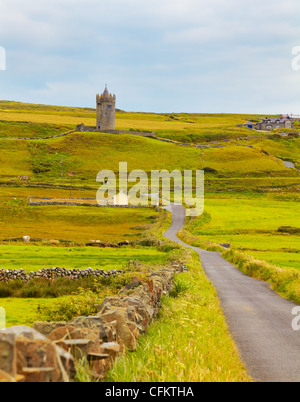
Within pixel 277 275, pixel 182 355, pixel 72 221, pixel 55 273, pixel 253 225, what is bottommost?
pixel 253 225

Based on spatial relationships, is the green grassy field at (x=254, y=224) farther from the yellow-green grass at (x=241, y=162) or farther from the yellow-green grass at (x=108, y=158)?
the yellow-green grass at (x=108, y=158)

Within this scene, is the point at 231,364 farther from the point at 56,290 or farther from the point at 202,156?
the point at 202,156

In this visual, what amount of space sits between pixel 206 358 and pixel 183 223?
82.0 metres

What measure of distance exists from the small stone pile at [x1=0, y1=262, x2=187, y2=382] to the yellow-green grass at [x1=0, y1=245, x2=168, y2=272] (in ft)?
80.0

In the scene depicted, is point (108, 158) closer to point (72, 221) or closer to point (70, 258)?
point (72, 221)

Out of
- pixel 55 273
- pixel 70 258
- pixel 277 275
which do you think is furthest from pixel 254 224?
pixel 55 273

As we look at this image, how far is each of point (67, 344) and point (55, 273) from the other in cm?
2565

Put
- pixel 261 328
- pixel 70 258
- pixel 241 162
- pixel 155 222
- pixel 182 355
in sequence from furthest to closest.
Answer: pixel 241 162, pixel 155 222, pixel 70 258, pixel 261 328, pixel 182 355

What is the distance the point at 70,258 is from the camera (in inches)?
1642

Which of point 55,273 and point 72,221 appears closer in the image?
point 55,273

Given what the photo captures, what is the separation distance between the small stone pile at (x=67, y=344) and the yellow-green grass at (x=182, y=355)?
0.33 meters

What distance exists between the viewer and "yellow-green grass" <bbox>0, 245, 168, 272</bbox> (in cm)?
3678

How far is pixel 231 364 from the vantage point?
10.8 meters

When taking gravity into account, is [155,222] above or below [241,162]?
below
